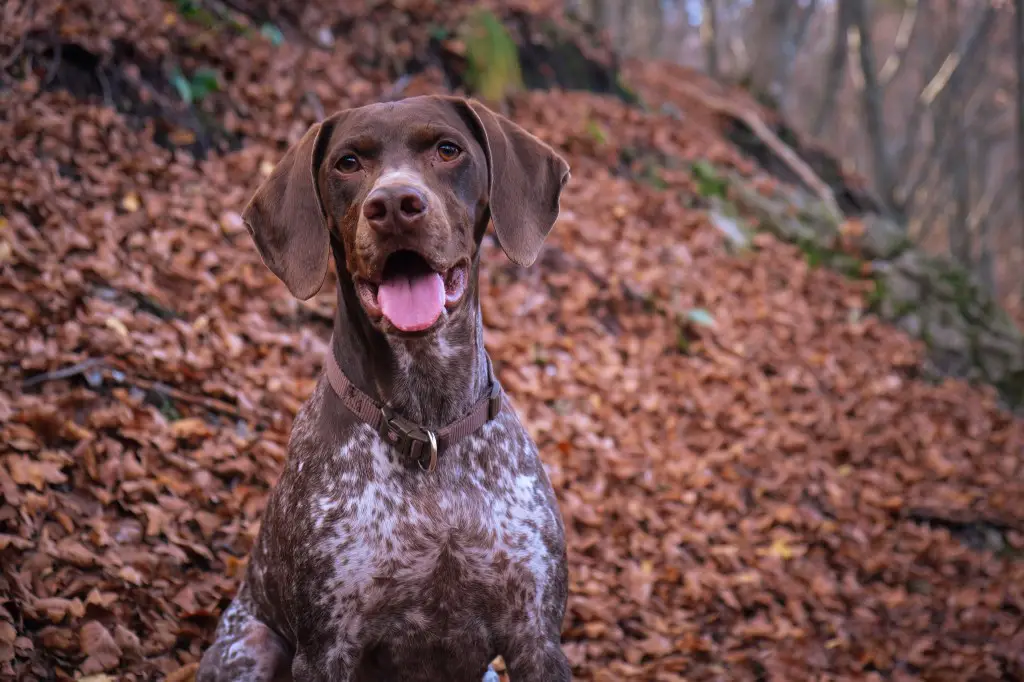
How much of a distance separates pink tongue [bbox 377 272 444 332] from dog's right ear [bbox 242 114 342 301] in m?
0.34

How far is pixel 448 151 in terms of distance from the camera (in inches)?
137

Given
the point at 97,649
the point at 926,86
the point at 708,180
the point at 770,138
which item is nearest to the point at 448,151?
the point at 97,649

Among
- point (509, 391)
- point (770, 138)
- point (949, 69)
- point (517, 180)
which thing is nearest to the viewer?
point (517, 180)

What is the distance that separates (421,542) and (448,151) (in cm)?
149

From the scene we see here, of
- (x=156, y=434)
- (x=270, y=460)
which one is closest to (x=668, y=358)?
(x=270, y=460)

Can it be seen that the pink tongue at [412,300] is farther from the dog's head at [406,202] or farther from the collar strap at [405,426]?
the collar strap at [405,426]

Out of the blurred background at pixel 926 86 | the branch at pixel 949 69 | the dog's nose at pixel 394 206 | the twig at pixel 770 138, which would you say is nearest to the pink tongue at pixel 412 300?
the dog's nose at pixel 394 206

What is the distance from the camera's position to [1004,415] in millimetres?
9438

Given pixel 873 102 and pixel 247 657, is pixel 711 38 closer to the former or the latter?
pixel 873 102

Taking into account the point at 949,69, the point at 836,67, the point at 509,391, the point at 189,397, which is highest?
the point at 949,69

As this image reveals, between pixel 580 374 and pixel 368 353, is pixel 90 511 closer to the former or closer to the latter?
pixel 368 353

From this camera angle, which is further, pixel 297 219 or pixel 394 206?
pixel 297 219

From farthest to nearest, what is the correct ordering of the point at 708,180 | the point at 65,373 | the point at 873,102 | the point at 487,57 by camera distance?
the point at 873,102, the point at 708,180, the point at 487,57, the point at 65,373

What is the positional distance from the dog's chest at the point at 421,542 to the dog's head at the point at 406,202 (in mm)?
568
